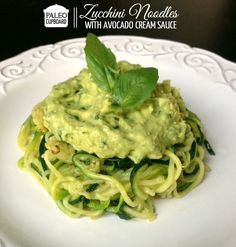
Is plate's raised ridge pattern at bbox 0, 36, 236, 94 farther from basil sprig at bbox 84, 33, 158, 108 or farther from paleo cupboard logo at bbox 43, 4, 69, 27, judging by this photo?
basil sprig at bbox 84, 33, 158, 108

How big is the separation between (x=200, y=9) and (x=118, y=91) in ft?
13.6

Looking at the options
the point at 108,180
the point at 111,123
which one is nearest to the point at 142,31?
the point at 111,123

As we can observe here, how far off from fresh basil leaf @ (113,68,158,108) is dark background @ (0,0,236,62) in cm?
297

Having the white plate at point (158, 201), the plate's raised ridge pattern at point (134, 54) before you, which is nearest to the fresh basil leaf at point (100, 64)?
the white plate at point (158, 201)

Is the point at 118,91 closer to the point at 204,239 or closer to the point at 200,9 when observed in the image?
the point at 204,239

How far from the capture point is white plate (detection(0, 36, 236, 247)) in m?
3.88

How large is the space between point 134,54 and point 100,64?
1.73 metres

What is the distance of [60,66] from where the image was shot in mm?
5602

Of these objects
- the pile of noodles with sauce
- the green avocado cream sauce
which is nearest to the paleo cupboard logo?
the pile of noodles with sauce

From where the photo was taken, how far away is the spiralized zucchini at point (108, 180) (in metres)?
4.00

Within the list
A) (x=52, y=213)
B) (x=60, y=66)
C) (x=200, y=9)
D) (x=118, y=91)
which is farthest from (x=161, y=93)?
(x=200, y=9)

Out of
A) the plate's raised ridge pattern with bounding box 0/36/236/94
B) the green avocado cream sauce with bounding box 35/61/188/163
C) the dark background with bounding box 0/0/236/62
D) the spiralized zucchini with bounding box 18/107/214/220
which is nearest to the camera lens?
the green avocado cream sauce with bounding box 35/61/188/163

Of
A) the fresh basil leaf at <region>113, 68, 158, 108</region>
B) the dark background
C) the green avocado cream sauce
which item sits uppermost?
the fresh basil leaf at <region>113, 68, 158, 108</region>

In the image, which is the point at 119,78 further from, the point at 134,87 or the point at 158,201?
the point at 158,201
